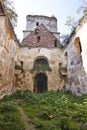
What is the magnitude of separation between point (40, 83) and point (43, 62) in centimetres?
232

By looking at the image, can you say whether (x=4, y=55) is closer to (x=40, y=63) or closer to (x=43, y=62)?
(x=40, y=63)

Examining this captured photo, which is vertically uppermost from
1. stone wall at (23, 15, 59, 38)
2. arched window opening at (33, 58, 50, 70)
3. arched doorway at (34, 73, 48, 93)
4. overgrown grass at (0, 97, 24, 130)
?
stone wall at (23, 15, 59, 38)

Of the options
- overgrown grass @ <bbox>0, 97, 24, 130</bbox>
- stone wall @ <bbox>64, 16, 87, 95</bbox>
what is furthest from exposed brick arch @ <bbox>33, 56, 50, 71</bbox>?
overgrown grass @ <bbox>0, 97, 24, 130</bbox>

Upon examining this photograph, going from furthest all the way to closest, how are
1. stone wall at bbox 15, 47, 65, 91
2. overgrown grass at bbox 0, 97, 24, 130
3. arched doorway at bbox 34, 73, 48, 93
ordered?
arched doorway at bbox 34, 73, 48, 93, stone wall at bbox 15, 47, 65, 91, overgrown grass at bbox 0, 97, 24, 130

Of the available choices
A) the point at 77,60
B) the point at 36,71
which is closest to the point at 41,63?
the point at 36,71

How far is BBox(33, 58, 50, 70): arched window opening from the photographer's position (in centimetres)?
1831

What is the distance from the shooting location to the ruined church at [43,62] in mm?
13242

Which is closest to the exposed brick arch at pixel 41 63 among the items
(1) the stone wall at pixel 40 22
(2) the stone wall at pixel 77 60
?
(2) the stone wall at pixel 77 60

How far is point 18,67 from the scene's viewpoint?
17.3 meters

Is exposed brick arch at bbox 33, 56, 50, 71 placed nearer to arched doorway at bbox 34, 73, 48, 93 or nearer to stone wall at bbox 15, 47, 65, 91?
stone wall at bbox 15, 47, 65, 91

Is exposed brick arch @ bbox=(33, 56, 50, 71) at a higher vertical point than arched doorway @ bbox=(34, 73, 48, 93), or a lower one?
higher

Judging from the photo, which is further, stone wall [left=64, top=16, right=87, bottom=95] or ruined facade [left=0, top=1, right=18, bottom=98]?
stone wall [left=64, top=16, right=87, bottom=95]

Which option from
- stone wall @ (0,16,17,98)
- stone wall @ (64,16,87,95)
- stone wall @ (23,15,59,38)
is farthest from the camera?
stone wall @ (23,15,59,38)

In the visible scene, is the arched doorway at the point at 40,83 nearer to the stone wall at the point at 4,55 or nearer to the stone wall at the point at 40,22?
the stone wall at the point at 4,55
